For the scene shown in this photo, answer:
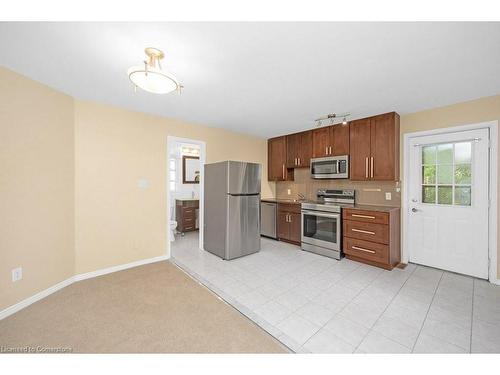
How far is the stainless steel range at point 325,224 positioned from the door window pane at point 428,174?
1.02 metres

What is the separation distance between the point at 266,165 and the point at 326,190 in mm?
1623

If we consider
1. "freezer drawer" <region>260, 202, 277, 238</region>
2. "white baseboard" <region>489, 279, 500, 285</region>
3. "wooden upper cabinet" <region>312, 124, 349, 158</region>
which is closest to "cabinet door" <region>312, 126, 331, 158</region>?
"wooden upper cabinet" <region>312, 124, 349, 158</region>

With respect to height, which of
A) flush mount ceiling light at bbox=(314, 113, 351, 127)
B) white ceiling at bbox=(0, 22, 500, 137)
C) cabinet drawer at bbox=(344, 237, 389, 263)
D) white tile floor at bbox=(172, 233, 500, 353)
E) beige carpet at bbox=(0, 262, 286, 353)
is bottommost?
beige carpet at bbox=(0, 262, 286, 353)

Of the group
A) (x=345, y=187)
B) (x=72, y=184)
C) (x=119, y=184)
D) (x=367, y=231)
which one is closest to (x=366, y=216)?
(x=367, y=231)

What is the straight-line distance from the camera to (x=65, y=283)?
2441 mm

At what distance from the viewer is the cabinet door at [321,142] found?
3.78m

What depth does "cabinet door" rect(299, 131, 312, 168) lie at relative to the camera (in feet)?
13.5

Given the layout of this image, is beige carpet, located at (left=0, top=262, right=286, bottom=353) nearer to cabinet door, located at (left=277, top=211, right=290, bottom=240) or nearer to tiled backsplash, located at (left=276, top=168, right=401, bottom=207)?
cabinet door, located at (left=277, top=211, right=290, bottom=240)

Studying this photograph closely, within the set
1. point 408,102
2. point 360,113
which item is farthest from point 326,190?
point 408,102

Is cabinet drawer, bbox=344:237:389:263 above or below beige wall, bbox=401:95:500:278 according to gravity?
below

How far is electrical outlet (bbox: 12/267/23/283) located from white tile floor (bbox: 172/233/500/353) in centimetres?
168

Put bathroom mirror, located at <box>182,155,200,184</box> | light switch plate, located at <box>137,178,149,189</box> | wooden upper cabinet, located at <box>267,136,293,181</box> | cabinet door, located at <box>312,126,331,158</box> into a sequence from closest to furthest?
light switch plate, located at <box>137,178,149,189</box>
cabinet door, located at <box>312,126,331,158</box>
wooden upper cabinet, located at <box>267,136,293,181</box>
bathroom mirror, located at <box>182,155,200,184</box>

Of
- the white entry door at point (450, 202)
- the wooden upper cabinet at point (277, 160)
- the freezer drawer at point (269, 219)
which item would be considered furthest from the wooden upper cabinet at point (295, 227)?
the white entry door at point (450, 202)
